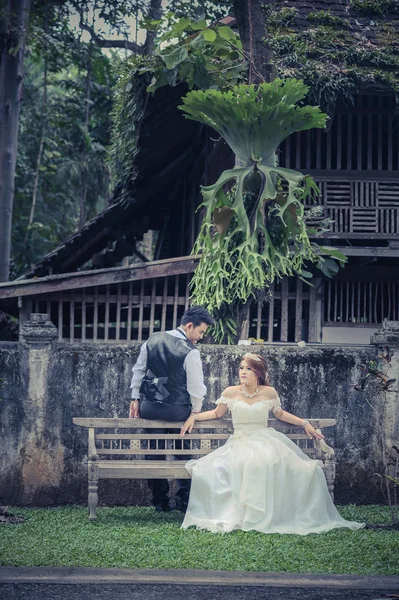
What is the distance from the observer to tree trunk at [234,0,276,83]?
442 inches

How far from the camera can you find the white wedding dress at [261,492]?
7273 mm

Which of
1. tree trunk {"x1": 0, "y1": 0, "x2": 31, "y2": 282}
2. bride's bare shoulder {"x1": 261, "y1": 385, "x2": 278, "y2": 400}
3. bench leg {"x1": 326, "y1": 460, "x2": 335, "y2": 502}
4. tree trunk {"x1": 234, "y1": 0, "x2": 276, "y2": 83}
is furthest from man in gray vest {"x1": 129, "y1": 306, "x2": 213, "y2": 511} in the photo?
tree trunk {"x1": 0, "y1": 0, "x2": 31, "y2": 282}

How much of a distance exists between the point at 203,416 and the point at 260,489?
3.43 ft

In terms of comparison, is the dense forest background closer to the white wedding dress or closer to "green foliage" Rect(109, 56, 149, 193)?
"green foliage" Rect(109, 56, 149, 193)

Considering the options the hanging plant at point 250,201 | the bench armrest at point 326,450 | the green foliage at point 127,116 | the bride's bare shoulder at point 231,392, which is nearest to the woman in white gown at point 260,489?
the bench armrest at point 326,450

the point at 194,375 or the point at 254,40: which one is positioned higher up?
the point at 254,40

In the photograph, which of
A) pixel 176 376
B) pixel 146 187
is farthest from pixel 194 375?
pixel 146 187

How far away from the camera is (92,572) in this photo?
18.6ft

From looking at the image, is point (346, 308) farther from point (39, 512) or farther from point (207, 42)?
point (39, 512)

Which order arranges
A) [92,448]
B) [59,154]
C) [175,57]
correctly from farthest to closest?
[59,154], [175,57], [92,448]

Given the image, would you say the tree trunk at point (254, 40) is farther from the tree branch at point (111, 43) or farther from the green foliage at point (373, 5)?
the tree branch at point (111, 43)

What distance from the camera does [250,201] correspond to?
10273mm

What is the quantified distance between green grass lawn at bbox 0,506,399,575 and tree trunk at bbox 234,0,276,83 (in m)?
5.97

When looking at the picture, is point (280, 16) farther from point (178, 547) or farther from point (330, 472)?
point (178, 547)
